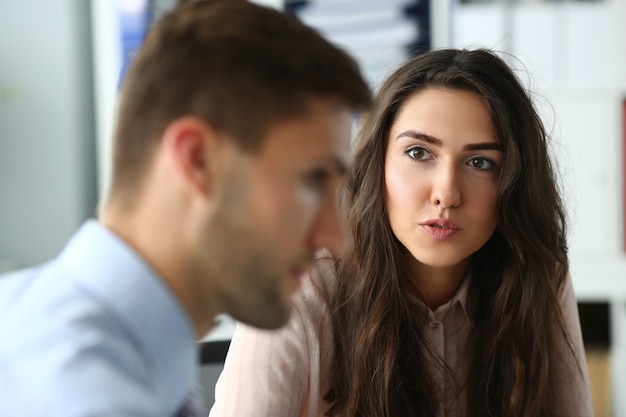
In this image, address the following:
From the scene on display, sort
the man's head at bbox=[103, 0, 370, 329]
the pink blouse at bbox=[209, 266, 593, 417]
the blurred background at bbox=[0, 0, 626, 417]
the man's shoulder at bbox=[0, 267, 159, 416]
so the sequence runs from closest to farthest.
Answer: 1. the man's shoulder at bbox=[0, 267, 159, 416]
2. the man's head at bbox=[103, 0, 370, 329]
3. the pink blouse at bbox=[209, 266, 593, 417]
4. the blurred background at bbox=[0, 0, 626, 417]

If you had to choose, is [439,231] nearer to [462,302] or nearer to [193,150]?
[462,302]

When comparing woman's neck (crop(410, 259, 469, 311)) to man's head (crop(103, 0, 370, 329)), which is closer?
man's head (crop(103, 0, 370, 329))

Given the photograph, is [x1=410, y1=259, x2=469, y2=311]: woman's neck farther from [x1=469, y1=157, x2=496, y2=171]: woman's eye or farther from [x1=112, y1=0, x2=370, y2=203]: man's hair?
[x1=112, y1=0, x2=370, y2=203]: man's hair

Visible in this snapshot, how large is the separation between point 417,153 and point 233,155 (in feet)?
2.27

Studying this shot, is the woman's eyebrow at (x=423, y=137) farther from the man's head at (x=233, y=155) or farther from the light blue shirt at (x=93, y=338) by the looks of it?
the light blue shirt at (x=93, y=338)

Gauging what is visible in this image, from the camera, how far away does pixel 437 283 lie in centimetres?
137

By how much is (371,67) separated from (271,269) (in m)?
2.35

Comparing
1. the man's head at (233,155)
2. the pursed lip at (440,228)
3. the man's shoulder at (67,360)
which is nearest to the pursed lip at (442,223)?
the pursed lip at (440,228)

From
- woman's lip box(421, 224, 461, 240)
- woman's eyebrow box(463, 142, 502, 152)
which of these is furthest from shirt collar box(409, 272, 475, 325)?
woman's eyebrow box(463, 142, 502, 152)

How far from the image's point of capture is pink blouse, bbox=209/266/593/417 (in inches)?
46.8

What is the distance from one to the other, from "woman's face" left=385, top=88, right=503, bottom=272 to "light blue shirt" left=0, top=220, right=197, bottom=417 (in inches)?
25.9

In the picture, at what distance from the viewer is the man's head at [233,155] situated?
615 millimetres

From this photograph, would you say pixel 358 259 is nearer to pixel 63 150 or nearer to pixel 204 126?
pixel 204 126

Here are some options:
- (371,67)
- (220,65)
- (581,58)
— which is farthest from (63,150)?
(220,65)
